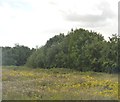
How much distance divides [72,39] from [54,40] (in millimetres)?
20437

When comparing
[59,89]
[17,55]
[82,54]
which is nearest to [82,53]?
[82,54]

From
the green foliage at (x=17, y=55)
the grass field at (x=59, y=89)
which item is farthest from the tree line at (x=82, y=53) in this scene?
the grass field at (x=59, y=89)

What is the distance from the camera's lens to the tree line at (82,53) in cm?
4945

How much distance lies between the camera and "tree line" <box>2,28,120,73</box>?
49.5 meters

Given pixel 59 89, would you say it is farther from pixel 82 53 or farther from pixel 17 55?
pixel 17 55

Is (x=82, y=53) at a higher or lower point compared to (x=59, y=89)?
higher

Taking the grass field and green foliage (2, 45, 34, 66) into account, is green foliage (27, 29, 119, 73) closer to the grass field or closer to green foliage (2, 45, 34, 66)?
green foliage (2, 45, 34, 66)

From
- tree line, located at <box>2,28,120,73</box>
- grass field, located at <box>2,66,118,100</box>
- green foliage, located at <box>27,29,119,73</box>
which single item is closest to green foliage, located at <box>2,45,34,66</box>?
tree line, located at <box>2,28,120,73</box>

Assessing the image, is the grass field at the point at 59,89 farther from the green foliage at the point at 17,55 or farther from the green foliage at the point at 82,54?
the green foliage at the point at 17,55

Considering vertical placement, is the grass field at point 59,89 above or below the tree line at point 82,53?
below

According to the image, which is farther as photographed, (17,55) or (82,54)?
(17,55)

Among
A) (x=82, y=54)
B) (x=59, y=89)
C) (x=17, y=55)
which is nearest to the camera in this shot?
(x=59, y=89)

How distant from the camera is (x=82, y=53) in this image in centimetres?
5947

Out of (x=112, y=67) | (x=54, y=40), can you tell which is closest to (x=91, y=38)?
(x=112, y=67)
